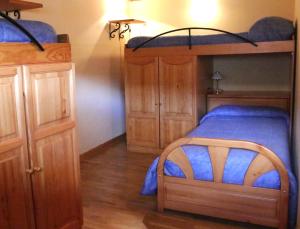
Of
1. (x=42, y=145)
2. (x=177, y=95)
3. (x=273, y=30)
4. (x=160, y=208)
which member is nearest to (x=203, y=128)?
(x=177, y=95)

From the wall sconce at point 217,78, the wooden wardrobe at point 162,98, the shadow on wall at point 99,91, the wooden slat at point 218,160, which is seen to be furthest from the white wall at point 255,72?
the wooden slat at point 218,160

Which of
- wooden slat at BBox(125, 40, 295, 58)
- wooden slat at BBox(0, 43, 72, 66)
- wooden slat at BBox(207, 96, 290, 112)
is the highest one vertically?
wooden slat at BBox(125, 40, 295, 58)

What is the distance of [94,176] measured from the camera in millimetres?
3541

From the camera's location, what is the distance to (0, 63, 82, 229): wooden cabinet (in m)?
1.70

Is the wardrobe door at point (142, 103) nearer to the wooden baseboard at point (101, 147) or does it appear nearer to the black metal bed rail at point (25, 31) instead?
the wooden baseboard at point (101, 147)

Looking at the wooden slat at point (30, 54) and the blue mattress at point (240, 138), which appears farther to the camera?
the blue mattress at point (240, 138)

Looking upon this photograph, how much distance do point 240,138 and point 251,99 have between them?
1.46m

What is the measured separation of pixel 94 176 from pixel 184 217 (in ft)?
4.30

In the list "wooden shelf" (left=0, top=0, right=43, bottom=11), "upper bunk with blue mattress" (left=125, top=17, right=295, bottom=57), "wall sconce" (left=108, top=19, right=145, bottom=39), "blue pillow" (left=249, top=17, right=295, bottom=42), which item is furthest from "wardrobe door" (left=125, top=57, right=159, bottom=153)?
"wooden shelf" (left=0, top=0, right=43, bottom=11)

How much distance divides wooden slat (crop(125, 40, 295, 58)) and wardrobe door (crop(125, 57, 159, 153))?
9cm

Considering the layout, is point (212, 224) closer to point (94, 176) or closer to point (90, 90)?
point (94, 176)

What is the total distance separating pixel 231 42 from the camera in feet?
12.1

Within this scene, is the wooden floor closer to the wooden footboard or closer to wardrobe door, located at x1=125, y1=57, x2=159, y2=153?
the wooden footboard

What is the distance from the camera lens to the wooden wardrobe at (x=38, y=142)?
1.68 metres
